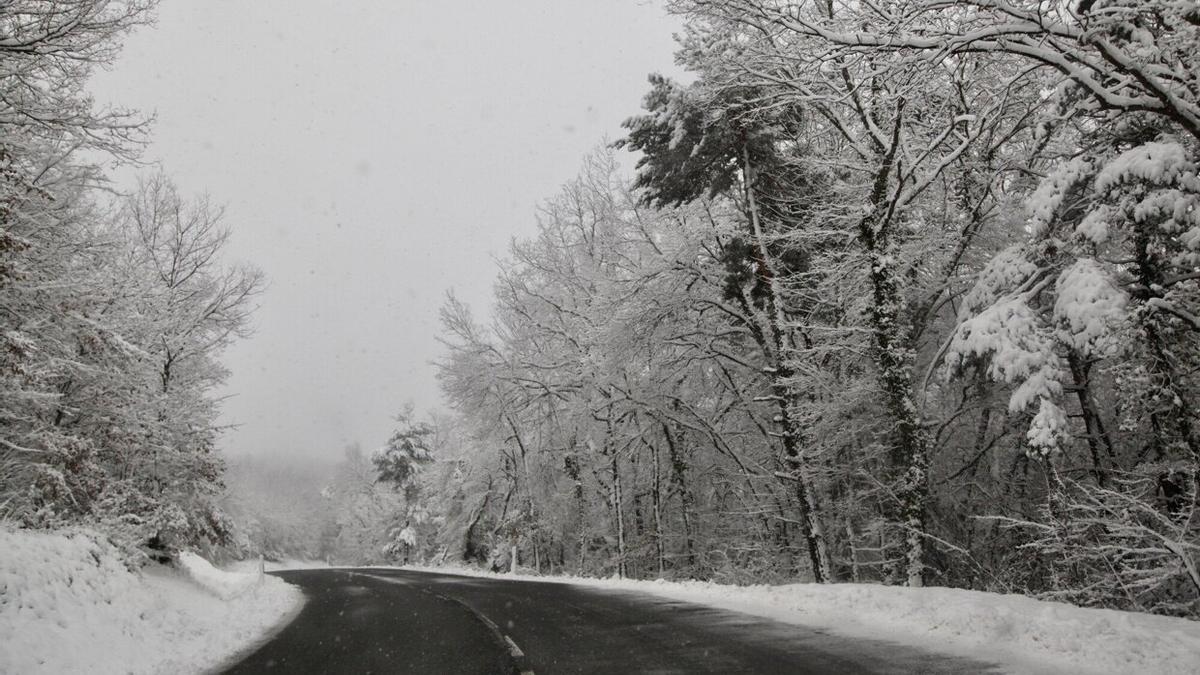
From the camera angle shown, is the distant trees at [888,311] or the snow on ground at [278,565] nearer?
the distant trees at [888,311]

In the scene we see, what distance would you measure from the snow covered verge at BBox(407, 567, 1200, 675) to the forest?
5.18 feet

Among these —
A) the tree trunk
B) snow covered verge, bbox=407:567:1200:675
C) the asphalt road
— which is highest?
the tree trunk

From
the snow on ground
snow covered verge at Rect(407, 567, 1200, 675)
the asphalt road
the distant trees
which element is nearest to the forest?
the distant trees

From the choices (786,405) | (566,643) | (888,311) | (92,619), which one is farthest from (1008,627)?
(92,619)

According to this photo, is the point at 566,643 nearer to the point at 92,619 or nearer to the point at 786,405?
the point at 92,619

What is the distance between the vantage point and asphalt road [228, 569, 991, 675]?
651 centimetres

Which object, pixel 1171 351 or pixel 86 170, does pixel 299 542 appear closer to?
pixel 86 170

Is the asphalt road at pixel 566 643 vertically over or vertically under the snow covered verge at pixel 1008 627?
under

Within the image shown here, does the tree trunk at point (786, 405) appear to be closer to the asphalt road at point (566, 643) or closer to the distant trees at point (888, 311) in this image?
the distant trees at point (888, 311)

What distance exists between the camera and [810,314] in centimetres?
1527

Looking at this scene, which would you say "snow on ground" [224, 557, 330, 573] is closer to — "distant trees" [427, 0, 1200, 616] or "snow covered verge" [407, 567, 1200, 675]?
"distant trees" [427, 0, 1200, 616]

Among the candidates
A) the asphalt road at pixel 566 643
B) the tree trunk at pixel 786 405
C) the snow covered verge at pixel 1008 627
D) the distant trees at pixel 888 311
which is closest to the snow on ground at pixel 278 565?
the distant trees at pixel 888 311

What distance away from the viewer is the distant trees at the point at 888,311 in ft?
25.8

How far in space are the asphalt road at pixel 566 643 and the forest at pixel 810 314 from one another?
362cm
